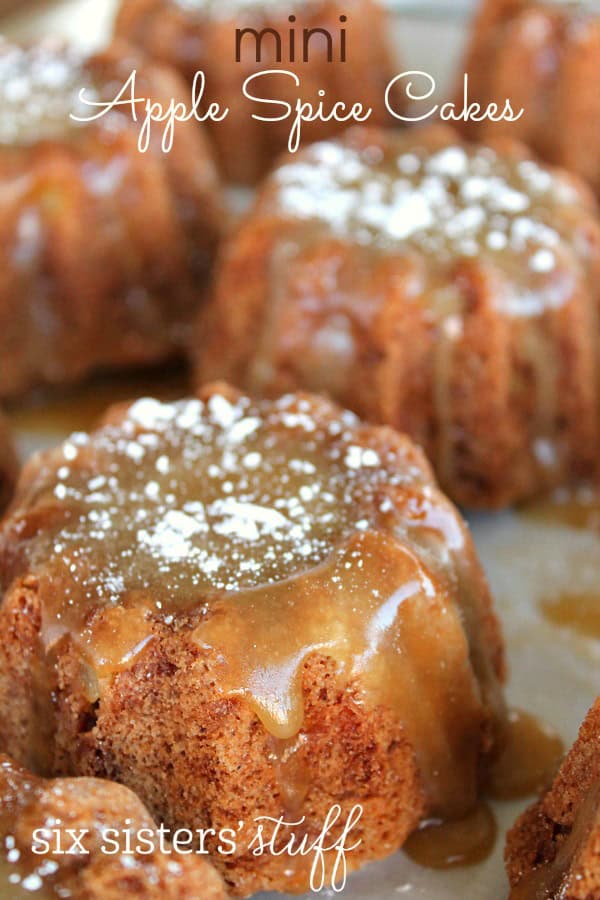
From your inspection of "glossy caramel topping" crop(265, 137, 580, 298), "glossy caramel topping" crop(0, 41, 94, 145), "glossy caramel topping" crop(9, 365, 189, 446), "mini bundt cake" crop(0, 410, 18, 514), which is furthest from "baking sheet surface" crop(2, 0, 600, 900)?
"glossy caramel topping" crop(0, 41, 94, 145)

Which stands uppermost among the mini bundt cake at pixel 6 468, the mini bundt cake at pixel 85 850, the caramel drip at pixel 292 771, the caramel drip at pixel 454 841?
the mini bundt cake at pixel 6 468

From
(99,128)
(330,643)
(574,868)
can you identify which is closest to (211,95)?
(99,128)

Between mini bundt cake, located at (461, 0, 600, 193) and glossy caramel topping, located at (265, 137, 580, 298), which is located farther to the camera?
mini bundt cake, located at (461, 0, 600, 193)

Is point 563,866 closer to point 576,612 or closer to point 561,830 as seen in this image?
point 561,830

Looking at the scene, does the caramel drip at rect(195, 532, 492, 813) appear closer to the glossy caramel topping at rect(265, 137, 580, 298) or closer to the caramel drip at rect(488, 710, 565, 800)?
the caramel drip at rect(488, 710, 565, 800)

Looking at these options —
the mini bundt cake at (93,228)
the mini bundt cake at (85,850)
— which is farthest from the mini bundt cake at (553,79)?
the mini bundt cake at (85,850)

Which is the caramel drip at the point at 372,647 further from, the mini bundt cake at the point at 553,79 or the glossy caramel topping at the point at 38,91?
the mini bundt cake at the point at 553,79
